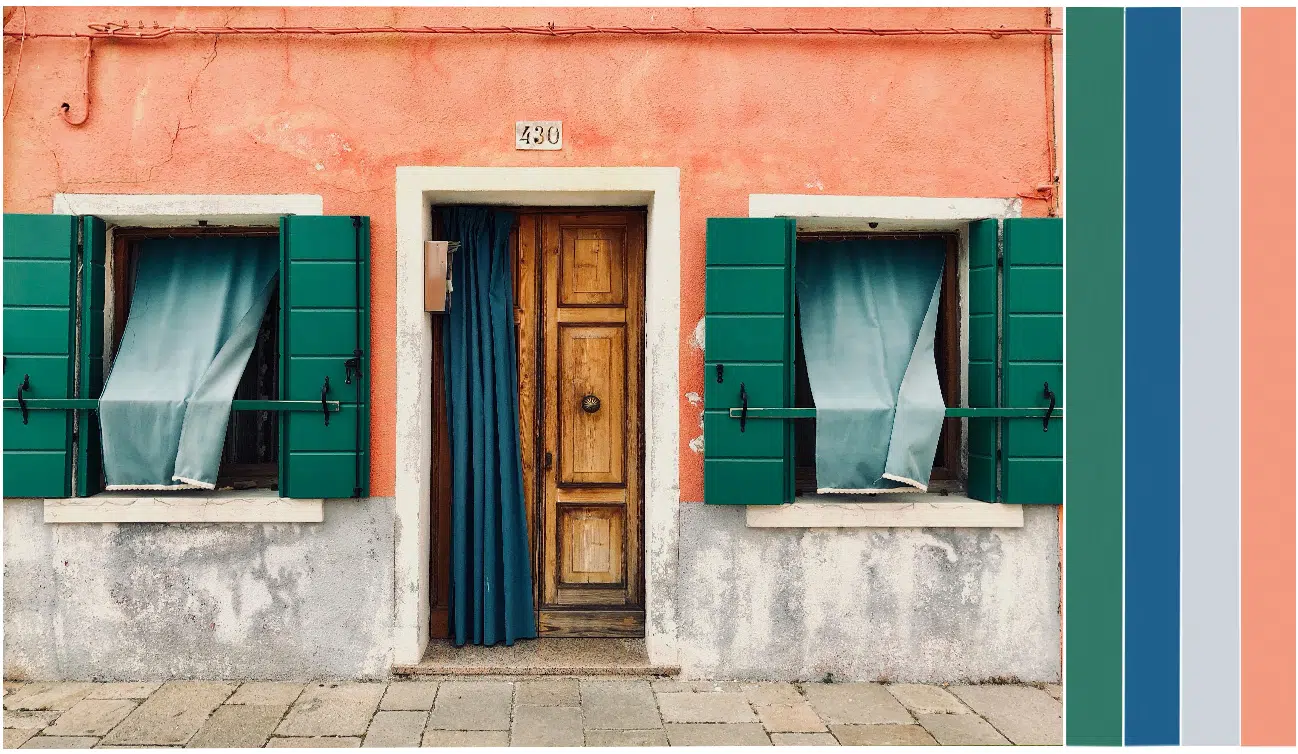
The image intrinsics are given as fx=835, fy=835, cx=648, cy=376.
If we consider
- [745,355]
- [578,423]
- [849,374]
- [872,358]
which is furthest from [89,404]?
[872,358]

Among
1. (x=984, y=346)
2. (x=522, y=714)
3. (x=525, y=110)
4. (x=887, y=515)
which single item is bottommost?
(x=522, y=714)

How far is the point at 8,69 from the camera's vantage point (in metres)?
4.17

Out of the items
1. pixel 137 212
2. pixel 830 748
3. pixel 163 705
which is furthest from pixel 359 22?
pixel 830 748

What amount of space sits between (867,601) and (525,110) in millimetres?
3040

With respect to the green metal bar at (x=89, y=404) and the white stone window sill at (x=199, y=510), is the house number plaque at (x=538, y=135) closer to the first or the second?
the green metal bar at (x=89, y=404)

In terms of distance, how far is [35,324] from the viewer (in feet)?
13.4

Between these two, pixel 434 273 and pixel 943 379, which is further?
pixel 943 379

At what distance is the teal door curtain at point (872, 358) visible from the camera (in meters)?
4.21

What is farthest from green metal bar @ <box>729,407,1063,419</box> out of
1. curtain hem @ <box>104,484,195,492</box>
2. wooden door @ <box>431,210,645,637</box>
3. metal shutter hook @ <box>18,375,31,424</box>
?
metal shutter hook @ <box>18,375,31,424</box>

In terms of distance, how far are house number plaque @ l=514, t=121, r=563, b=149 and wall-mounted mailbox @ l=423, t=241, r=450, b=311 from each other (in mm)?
650

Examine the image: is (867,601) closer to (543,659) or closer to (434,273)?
(543,659)

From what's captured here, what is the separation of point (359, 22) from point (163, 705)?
3427 millimetres

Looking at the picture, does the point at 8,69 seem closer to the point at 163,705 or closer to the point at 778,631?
the point at 163,705

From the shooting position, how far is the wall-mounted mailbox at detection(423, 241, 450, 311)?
4258 mm
